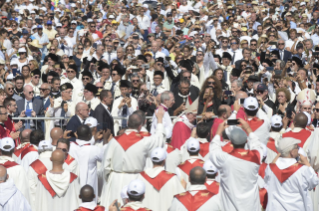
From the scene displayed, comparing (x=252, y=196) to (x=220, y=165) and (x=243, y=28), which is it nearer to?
(x=220, y=165)

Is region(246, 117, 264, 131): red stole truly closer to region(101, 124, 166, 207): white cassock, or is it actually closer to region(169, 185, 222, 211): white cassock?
region(101, 124, 166, 207): white cassock

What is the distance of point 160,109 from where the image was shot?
1009 centimetres

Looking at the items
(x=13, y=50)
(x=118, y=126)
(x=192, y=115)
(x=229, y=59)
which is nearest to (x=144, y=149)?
(x=192, y=115)

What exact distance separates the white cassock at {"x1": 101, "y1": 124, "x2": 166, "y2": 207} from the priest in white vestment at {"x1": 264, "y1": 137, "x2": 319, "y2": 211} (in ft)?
5.70

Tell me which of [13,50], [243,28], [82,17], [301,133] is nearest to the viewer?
[301,133]

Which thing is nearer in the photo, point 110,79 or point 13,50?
point 110,79

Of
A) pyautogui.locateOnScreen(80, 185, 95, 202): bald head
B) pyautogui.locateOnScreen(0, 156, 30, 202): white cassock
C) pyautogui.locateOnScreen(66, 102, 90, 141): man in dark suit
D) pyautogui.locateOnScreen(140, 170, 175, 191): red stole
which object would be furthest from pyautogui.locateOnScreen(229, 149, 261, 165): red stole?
pyautogui.locateOnScreen(66, 102, 90, 141): man in dark suit

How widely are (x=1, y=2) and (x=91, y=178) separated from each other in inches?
604

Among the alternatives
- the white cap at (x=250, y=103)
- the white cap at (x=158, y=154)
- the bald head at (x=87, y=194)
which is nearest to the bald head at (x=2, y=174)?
the bald head at (x=87, y=194)

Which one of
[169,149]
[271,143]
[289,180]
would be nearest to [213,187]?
[289,180]

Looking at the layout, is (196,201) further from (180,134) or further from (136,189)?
(180,134)

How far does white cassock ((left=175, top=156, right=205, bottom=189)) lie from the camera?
30.7ft

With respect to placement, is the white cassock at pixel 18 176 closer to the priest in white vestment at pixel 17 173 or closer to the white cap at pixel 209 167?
the priest in white vestment at pixel 17 173

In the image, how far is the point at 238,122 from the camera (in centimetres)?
823
